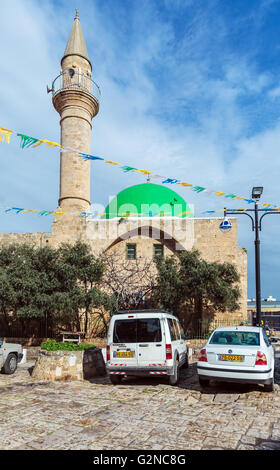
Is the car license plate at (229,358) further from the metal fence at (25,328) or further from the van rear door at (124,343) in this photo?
the metal fence at (25,328)

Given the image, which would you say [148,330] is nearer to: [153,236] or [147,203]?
[153,236]

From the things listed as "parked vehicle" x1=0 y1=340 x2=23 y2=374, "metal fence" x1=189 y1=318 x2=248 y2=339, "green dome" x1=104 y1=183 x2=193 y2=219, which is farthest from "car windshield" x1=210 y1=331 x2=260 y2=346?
"green dome" x1=104 y1=183 x2=193 y2=219

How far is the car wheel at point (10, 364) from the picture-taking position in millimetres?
10062

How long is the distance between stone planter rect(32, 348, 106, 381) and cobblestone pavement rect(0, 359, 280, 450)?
1.30ft

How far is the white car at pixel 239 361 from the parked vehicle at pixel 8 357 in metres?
5.61

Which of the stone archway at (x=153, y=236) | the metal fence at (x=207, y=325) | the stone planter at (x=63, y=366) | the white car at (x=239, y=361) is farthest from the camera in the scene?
the stone archway at (x=153, y=236)

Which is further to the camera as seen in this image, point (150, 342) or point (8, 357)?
point (8, 357)

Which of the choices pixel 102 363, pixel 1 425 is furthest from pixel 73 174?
pixel 1 425

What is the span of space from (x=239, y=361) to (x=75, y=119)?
680 inches

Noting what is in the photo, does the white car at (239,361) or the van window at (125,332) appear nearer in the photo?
the white car at (239,361)

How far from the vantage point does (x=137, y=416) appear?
18.6ft

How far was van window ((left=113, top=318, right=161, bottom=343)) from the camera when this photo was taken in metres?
8.09

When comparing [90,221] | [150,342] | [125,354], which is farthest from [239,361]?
[90,221]

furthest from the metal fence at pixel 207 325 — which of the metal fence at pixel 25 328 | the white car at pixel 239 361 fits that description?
the white car at pixel 239 361
